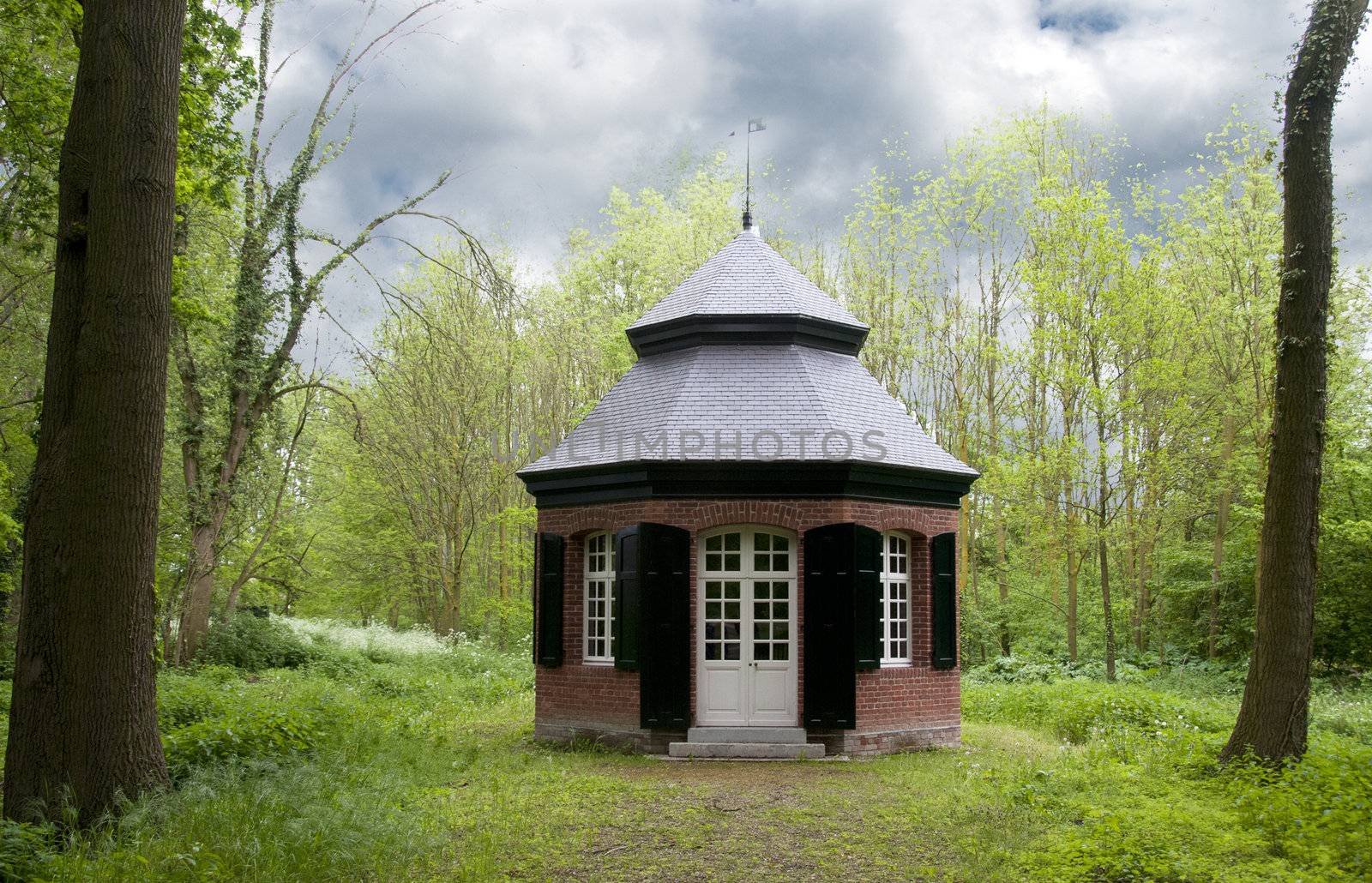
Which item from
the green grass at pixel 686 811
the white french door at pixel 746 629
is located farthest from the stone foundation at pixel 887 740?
the white french door at pixel 746 629

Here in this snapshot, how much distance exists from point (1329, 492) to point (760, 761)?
13.2 metres

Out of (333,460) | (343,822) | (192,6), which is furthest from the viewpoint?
(333,460)

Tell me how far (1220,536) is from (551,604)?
14207 millimetres

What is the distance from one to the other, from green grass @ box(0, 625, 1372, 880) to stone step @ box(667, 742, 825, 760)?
31 cm

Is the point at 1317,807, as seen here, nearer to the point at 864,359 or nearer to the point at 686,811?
the point at 686,811

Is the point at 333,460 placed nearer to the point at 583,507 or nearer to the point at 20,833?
the point at 583,507

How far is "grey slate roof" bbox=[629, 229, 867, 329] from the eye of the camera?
1389 centimetres

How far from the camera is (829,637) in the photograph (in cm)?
1206

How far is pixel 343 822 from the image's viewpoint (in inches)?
262

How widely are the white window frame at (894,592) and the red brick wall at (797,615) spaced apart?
8 cm

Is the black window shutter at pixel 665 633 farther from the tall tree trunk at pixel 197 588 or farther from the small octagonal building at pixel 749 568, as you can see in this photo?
the tall tree trunk at pixel 197 588

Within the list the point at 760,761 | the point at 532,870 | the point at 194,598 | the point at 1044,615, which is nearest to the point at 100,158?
the point at 532,870

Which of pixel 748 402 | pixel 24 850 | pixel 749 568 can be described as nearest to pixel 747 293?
pixel 748 402

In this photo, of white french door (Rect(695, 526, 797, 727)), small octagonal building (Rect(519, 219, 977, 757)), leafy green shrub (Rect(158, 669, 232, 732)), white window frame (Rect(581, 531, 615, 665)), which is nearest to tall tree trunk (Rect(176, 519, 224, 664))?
leafy green shrub (Rect(158, 669, 232, 732))
